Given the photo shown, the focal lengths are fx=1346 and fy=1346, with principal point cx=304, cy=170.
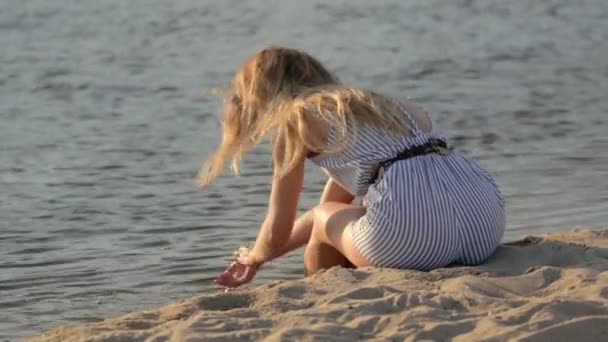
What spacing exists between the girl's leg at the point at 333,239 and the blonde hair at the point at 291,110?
0.96ft

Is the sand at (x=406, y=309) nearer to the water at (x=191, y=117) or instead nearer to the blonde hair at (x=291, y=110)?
the blonde hair at (x=291, y=110)

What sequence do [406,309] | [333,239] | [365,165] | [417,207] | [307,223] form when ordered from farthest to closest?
[307,223] < [333,239] < [365,165] < [417,207] < [406,309]

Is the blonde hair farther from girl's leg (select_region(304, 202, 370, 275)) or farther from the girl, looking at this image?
girl's leg (select_region(304, 202, 370, 275))

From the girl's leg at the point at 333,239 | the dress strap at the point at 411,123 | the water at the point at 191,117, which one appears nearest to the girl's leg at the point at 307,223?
the girl's leg at the point at 333,239

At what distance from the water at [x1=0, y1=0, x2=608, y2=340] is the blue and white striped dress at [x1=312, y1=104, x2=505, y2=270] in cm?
125

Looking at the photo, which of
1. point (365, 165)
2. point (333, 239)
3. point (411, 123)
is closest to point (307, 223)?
point (333, 239)

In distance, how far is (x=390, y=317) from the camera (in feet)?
14.8

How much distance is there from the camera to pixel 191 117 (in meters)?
10.6

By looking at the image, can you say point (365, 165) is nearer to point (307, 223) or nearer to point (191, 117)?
point (307, 223)

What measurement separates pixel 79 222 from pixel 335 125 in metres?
2.78

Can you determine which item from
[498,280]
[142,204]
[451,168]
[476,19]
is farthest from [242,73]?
[476,19]

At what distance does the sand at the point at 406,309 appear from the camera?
14.3ft

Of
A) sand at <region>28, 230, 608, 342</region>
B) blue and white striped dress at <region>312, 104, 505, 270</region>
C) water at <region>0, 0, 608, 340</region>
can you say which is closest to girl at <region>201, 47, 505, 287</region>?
blue and white striped dress at <region>312, 104, 505, 270</region>

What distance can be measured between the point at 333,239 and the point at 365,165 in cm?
34
